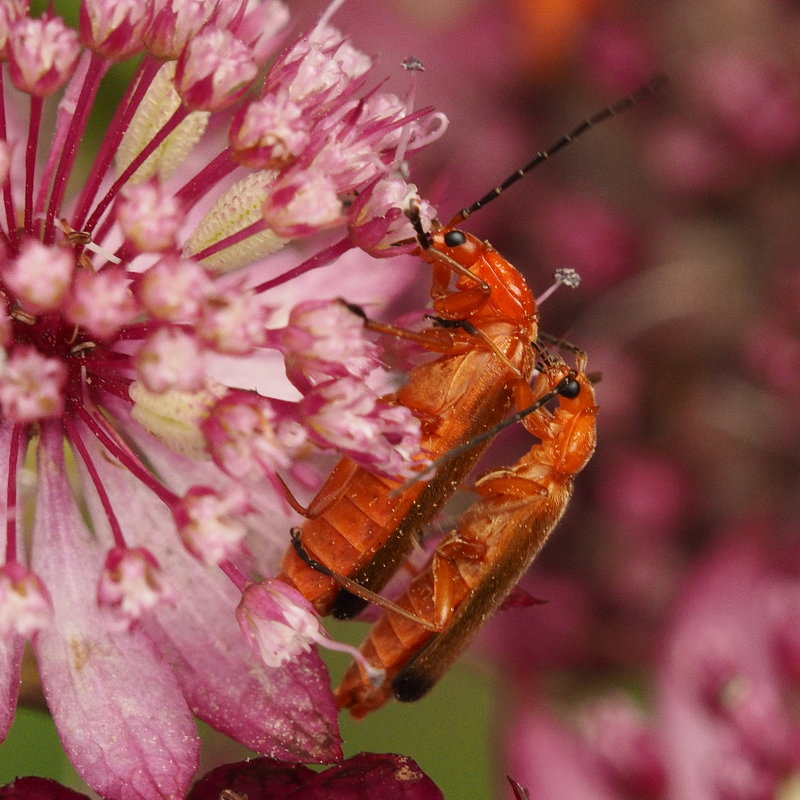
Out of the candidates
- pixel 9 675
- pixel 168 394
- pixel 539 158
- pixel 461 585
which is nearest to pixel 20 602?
pixel 9 675

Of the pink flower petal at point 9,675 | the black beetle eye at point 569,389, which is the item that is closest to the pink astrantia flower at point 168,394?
the pink flower petal at point 9,675

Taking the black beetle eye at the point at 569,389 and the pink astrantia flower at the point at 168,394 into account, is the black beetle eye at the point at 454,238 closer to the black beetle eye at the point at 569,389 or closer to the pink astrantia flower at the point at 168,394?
the pink astrantia flower at the point at 168,394

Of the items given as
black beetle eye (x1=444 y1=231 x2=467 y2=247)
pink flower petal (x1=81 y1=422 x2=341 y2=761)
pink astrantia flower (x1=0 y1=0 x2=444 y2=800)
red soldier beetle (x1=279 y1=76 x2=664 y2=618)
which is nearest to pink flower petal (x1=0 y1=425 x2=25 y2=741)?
pink astrantia flower (x1=0 y1=0 x2=444 y2=800)

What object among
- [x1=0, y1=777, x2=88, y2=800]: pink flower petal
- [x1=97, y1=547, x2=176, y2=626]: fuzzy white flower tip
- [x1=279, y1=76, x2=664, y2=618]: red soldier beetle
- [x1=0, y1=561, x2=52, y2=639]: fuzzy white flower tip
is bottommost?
[x1=0, y1=777, x2=88, y2=800]: pink flower petal

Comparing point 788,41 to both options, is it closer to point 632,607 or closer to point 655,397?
point 655,397

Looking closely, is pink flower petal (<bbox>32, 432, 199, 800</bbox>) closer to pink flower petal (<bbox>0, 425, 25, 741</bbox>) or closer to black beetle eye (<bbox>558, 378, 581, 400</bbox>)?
pink flower petal (<bbox>0, 425, 25, 741</bbox>)

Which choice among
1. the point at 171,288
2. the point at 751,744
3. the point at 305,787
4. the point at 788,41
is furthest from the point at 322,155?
the point at 788,41

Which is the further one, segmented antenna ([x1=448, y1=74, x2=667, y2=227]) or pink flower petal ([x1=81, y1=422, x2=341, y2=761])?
segmented antenna ([x1=448, y1=74, x2=667, y2=227])
